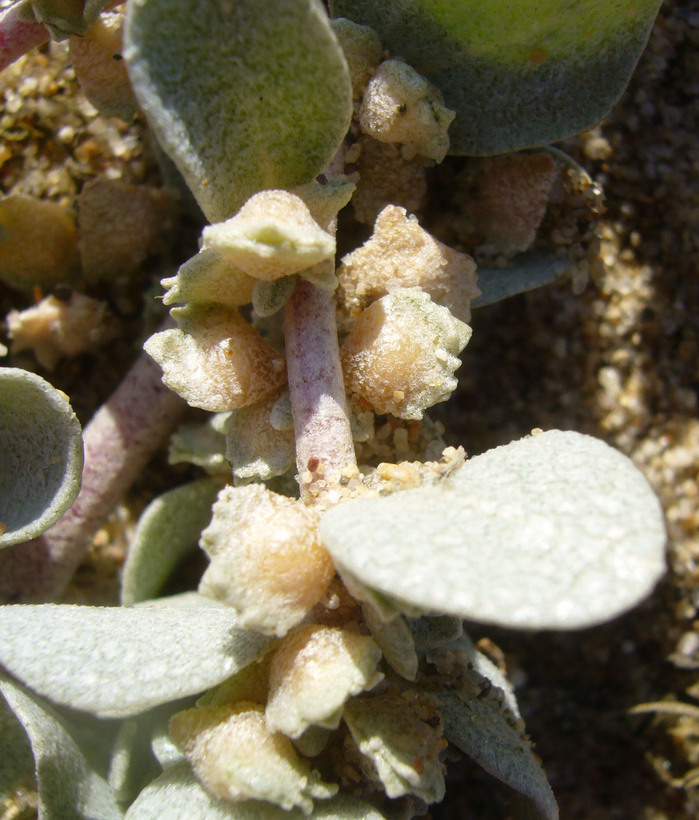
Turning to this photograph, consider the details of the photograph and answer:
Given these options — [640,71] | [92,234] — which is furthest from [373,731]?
[640,71]

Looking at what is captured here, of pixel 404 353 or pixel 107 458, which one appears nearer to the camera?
pixel 404 353

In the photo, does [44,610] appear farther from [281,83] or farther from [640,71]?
[640,71]

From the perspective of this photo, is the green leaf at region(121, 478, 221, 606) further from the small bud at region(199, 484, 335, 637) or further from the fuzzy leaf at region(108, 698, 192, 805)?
the small bud at region(199, 484, 335, 637)

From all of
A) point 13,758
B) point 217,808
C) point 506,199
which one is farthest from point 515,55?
point 13,758

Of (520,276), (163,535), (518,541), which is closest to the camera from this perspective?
(518,541)

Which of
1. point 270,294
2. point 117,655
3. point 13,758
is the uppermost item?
point 270,294

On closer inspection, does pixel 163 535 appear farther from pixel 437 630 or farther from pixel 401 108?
pixel 401 108

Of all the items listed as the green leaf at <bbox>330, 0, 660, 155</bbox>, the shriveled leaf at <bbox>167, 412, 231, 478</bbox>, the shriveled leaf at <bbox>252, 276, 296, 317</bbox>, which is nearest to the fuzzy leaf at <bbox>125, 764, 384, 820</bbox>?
the shriveled leaf at <bbox>167, 412, 231, 478</bbox>

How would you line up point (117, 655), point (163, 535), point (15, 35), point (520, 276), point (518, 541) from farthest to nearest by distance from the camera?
1. point (163, 535)
2. point (520, 276)
3. point (15, 35)
4. point (117, 655)
5. point (518, 541)

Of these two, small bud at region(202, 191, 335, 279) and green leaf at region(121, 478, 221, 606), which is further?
green leaf at region(121, 478, 221, 606)
